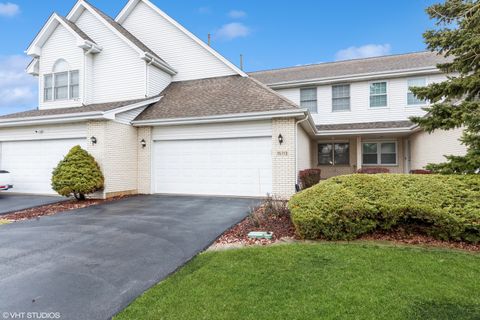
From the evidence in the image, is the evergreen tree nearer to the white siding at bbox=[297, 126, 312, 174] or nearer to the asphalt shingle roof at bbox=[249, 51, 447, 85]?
the white siding at bbox=[297, 126, 312, 174]

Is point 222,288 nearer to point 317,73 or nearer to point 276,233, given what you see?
point 276,233

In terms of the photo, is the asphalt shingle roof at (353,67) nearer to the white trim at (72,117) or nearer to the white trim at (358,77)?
the white trim at (358,77)

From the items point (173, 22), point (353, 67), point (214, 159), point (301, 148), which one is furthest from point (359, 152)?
point (173, 22)

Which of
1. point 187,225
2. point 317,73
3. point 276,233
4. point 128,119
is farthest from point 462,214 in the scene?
point 317,73

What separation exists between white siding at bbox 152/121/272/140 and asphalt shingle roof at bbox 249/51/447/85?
24.3 ft

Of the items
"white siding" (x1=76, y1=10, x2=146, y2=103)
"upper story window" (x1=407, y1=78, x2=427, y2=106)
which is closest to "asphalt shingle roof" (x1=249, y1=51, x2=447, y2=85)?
"upper story window" (x1=407, y1=78, x2=427, y2=106)

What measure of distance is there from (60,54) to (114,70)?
307 centimetres

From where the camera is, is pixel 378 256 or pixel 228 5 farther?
pixel 228 5

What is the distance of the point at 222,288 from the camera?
364 centimetres

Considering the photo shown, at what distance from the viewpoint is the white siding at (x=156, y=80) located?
14.0 m

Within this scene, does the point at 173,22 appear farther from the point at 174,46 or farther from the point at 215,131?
the point at 215,131

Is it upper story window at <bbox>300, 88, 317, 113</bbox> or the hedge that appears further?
upper story window at <bbox>300, 88, 317, 113</bbox>

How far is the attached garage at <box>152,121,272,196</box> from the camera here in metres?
11.1

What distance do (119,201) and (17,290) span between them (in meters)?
7.18
